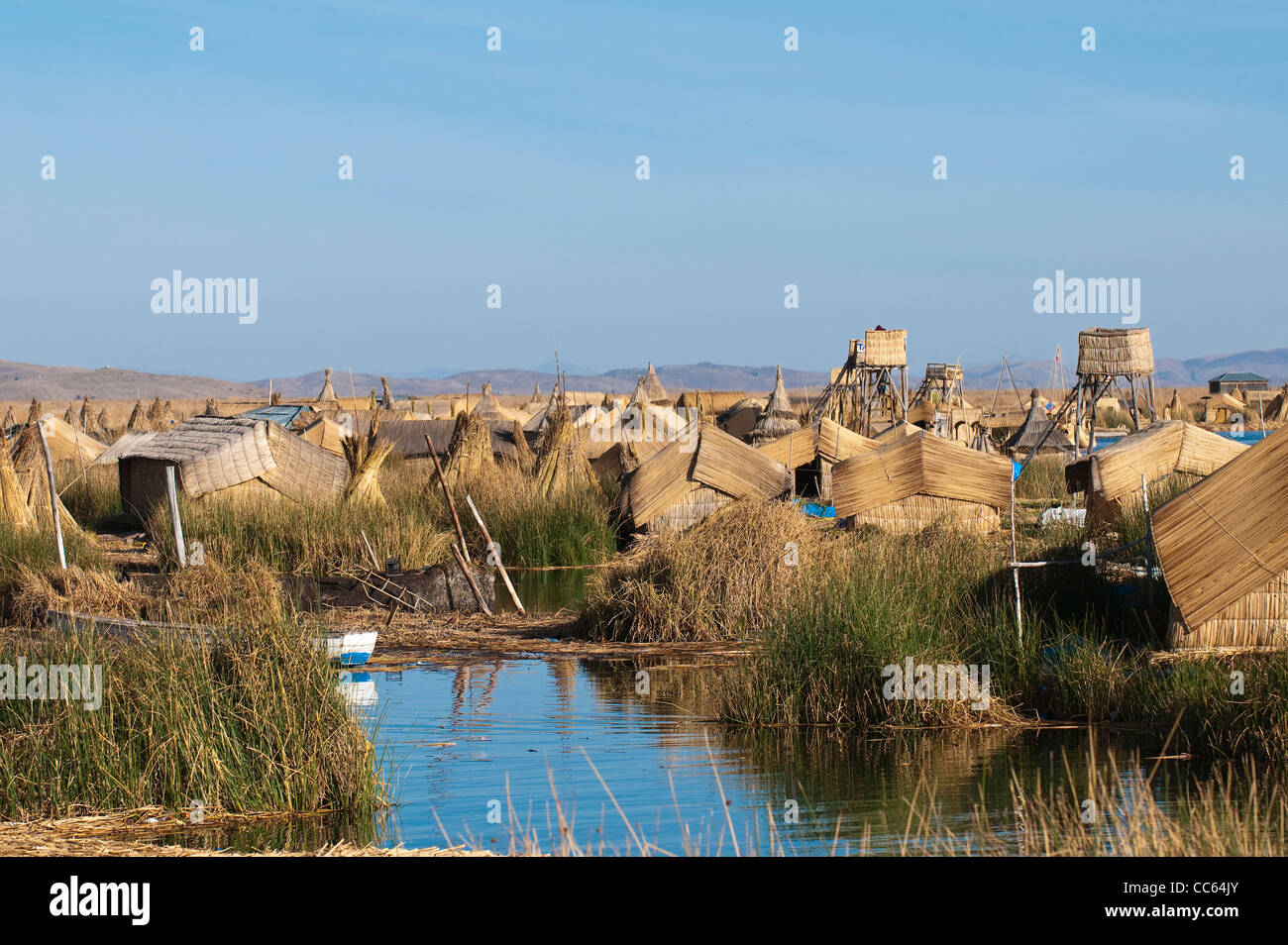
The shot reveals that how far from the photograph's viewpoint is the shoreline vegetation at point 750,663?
7.63m

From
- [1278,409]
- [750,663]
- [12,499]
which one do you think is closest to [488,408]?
[1278,409]

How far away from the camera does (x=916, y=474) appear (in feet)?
55.5

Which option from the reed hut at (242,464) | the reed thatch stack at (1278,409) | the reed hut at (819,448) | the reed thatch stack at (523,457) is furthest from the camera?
the reed thatch stack at (1278,409)

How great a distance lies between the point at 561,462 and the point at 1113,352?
8.88m

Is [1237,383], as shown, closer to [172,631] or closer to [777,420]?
[777,420]

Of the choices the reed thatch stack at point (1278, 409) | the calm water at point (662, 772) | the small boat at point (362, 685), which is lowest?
the calm water at point (662, 772)

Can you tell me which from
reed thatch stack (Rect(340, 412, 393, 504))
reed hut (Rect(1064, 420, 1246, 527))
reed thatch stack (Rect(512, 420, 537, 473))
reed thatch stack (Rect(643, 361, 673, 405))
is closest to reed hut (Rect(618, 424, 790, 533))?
reed thatch stack (Rect(340, 412, 393, 504))

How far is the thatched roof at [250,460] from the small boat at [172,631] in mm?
8654

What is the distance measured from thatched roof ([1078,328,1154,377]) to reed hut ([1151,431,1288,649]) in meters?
14.6

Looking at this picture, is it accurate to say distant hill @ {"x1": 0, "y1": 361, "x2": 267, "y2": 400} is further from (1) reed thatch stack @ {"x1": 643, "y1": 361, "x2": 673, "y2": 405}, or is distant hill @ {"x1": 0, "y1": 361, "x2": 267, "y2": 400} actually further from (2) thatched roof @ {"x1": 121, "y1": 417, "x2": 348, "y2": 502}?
(2) thatched roof @ {"x1": 121, "y1": 417, "x2": 348, "y2": 502}

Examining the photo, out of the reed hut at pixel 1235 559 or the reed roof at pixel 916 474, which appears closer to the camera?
the reed hut at pixel 1235 559

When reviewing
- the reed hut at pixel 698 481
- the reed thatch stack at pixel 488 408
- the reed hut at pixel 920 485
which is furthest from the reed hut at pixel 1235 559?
the reed thatch stack at pixel 488 408

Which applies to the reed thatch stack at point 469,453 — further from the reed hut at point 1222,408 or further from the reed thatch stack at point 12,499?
the reed hut at point 1222,408
